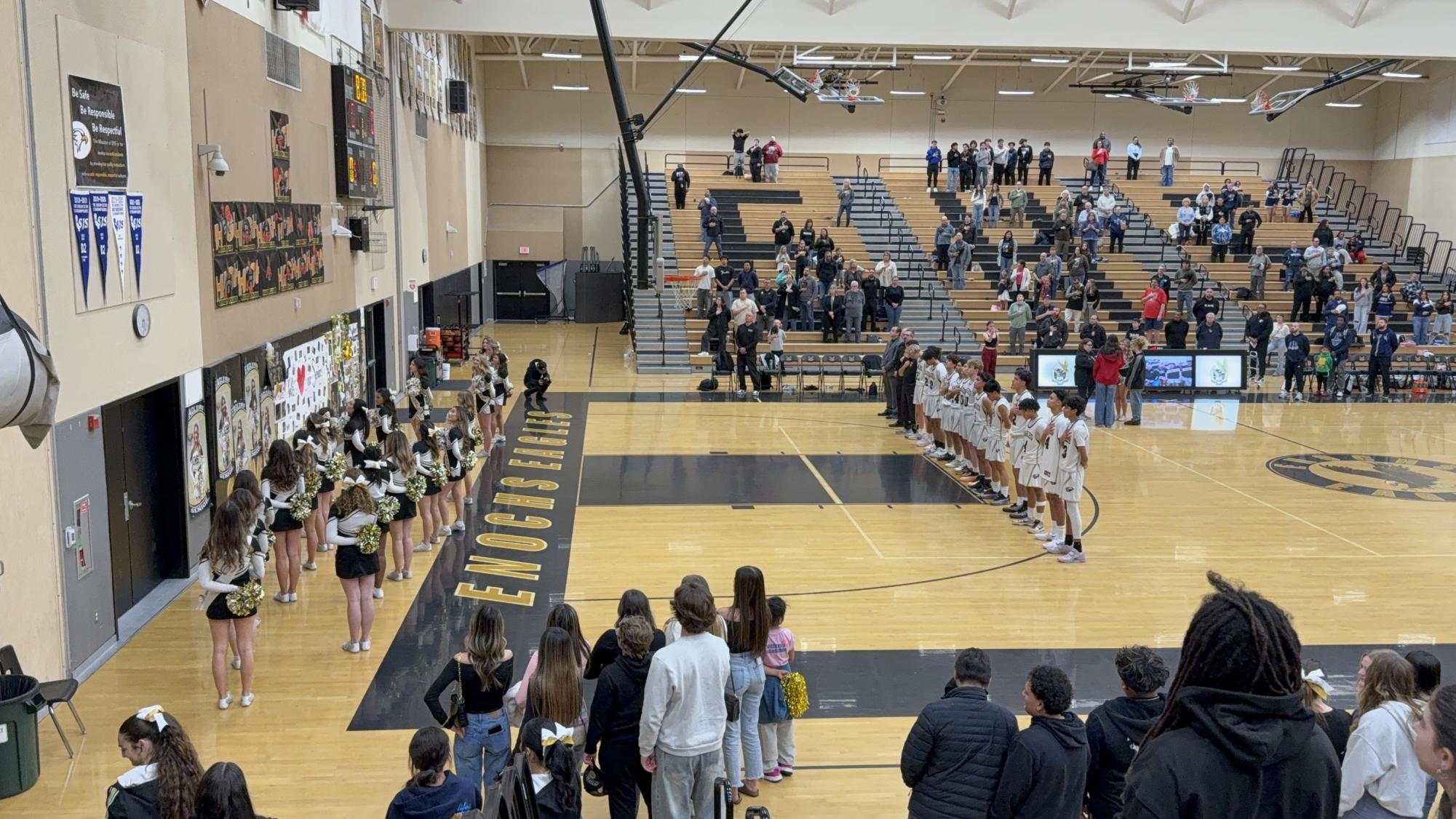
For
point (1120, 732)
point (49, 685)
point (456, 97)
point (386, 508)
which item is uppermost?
point (456, 97)

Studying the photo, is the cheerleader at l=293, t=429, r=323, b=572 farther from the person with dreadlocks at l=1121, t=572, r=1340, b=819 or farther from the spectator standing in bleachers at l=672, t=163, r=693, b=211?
the spectator standing in bleachers at l=672, t=163, r=693, b=211

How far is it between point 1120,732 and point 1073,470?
7.37 metres

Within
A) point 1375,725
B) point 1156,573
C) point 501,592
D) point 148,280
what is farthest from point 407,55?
point 1375,725

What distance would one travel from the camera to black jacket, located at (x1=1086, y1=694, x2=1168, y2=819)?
493 cm

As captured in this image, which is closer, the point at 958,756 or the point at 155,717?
the point at 958,756

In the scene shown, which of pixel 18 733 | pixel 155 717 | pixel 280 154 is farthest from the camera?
pixel 280 154

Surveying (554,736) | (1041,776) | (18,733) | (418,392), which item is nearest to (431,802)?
(554,736)

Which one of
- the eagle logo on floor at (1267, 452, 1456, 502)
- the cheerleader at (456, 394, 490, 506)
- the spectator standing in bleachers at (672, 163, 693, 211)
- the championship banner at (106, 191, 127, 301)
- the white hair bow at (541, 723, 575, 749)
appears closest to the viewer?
the white hair bow at (541, 723, 575, 749)

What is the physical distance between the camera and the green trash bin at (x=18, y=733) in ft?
22.1

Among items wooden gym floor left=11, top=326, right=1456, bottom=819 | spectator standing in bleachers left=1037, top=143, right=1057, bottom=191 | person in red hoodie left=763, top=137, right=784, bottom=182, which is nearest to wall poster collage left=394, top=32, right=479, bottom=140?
wooden gym floor left=11, top=326, right=1456, bottom=819

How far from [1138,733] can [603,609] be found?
238 inches

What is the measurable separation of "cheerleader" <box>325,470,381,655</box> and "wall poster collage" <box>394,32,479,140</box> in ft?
48.5

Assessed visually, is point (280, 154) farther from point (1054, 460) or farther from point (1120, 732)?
point (1120, 732)

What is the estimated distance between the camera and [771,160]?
36.2 metres
